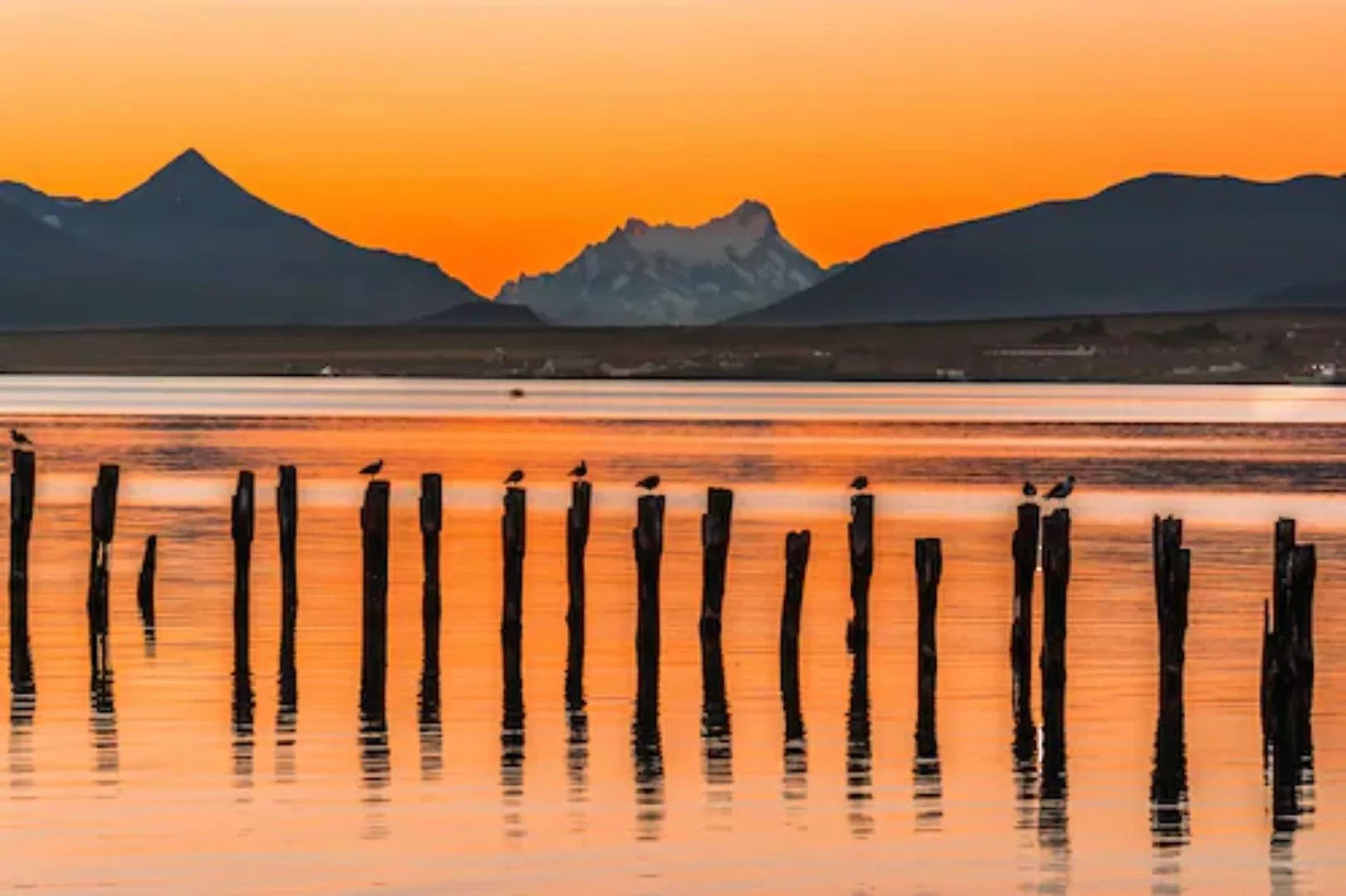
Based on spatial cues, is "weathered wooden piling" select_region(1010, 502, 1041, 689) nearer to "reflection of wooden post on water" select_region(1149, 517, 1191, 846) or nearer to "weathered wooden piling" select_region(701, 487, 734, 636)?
"reflection of wooden post on water" select_region(1149, 517, 1191, 846)

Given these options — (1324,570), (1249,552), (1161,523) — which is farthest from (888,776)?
(1249,552)

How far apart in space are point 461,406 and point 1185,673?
146416 millimetres

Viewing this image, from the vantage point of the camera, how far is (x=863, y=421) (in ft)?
453

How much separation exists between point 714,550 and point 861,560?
143 cm

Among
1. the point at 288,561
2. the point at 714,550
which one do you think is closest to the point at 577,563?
the point at 714,550

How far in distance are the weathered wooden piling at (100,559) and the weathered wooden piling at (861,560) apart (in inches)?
300

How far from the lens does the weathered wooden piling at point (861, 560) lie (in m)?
30.0

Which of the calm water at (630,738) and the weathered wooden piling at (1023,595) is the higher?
the weathered wooden piling at (1023,595)

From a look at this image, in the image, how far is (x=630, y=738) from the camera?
2639 cm

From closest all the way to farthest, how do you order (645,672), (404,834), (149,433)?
(404,834)
(645,672)
(149,433)

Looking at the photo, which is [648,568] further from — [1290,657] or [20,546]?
[20,546]

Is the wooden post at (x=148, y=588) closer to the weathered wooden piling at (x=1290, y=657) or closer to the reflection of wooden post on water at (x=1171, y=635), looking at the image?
the reflection of wooden post on water at (x=1171, y=635)

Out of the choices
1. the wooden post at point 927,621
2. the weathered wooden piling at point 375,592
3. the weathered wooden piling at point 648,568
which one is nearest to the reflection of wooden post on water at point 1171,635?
the wooden post at point 927,621

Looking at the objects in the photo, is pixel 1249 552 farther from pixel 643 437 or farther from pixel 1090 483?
pixel 643 437
